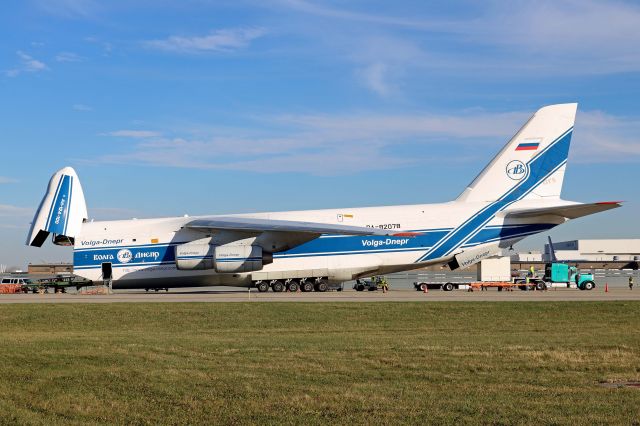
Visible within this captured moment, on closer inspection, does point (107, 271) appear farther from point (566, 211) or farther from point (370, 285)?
point (566, 211)

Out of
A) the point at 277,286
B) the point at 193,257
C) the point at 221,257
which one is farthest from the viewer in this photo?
the point at 277,286

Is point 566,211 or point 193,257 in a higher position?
point 566,211

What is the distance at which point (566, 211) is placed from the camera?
3856 cm

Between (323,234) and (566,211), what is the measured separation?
12425 millimetres

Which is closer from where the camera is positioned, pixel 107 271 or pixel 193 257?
pixel 193 257

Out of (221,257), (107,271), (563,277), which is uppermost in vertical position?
(221,257)

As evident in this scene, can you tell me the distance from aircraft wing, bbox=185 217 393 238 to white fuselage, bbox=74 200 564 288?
0.89 meters

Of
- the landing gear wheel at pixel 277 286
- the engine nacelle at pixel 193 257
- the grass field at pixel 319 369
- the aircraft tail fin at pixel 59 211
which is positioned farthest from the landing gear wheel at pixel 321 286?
the grass field at pixel 319 369

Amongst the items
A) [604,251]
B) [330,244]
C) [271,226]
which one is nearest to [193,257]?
[271,226]

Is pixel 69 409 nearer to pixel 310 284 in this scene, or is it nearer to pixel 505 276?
pixel 310 284

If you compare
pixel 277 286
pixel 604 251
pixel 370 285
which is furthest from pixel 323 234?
pixel 604 251

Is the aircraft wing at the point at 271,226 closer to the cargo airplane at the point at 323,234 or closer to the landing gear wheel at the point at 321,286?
the cargo airplane at the point at 323,234

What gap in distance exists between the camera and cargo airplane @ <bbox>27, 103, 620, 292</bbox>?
128ft

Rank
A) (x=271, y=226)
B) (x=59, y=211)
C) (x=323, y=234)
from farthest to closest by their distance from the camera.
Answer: (x=323, y=234) < (x=59, y=211) < (x=271, y=226)
